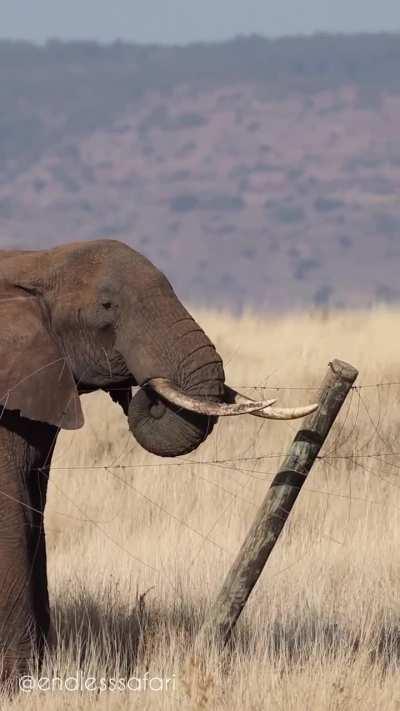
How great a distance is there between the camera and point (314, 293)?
308 feet

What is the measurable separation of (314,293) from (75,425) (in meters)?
87.4

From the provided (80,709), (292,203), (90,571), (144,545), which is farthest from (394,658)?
(292,203)

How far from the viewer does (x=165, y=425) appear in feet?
22.0

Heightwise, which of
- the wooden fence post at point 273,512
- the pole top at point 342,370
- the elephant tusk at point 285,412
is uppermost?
the pole top at point 342,370

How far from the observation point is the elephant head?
670 centimetres

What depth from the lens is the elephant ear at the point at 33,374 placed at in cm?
675

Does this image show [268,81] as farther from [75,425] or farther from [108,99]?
[75,425]

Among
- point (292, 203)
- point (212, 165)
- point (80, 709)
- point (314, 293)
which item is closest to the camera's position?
point (80, 709)

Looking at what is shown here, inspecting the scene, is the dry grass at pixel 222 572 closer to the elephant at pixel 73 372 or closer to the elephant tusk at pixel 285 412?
the elephant at pixel 73 372

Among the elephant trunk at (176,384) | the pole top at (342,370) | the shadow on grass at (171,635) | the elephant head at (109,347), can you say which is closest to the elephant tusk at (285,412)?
the elephant head at (109,347)

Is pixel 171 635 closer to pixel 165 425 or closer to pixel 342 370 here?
pixel 165 425

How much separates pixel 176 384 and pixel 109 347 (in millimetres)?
384

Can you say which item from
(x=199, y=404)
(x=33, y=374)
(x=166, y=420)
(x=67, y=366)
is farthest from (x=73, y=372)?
(x=199, y=404)

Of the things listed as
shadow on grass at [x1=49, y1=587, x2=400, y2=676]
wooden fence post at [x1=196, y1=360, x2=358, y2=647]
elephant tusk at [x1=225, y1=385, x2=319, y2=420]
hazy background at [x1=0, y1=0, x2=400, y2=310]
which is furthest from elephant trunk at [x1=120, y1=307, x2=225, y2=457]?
hazy background at [x1=0, y1=0, x2=400, y2=310]
